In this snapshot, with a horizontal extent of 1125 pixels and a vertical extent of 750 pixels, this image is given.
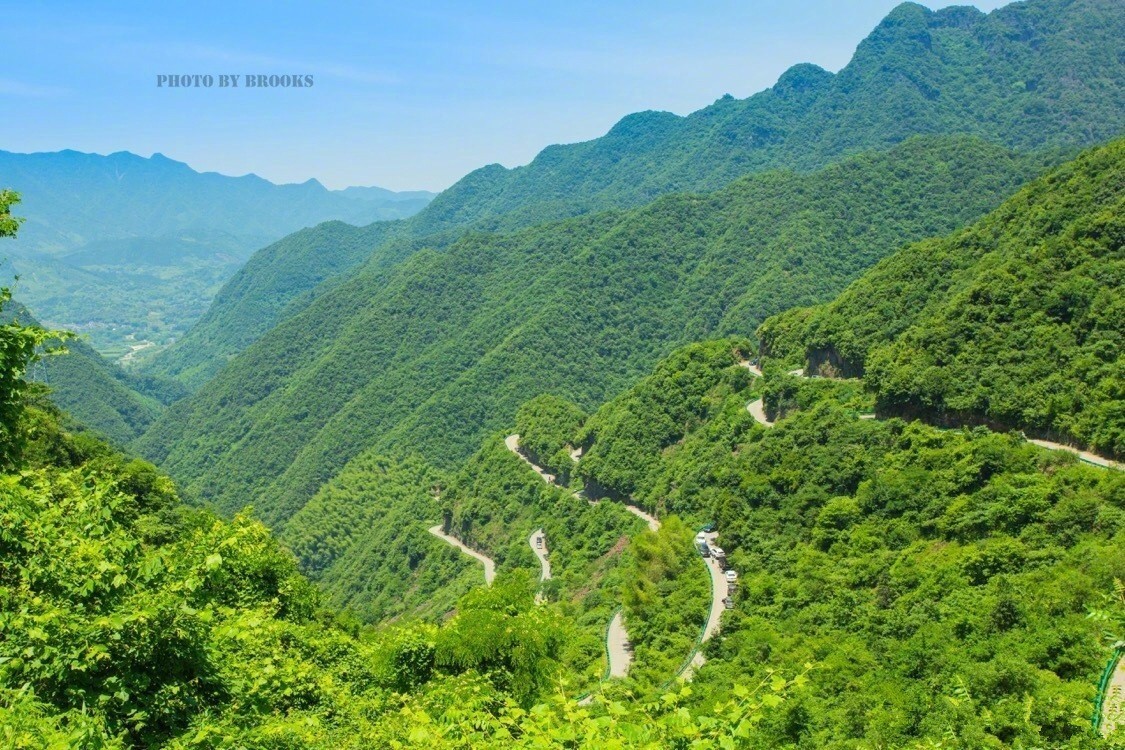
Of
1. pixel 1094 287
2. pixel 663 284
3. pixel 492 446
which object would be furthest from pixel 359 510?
pixel 1094 287

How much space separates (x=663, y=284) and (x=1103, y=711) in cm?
11735

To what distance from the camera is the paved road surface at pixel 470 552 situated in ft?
209

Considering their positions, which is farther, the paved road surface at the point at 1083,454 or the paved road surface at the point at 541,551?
the paved road surface at the point at 541,551

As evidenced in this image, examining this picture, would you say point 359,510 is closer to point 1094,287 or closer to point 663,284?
point 663,284

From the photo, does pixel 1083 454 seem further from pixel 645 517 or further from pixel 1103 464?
pixel 645 517

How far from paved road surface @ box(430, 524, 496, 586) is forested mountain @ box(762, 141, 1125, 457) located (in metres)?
29.4

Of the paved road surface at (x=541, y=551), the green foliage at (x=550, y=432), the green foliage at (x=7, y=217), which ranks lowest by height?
the paved road surface at (x=541, y=551)

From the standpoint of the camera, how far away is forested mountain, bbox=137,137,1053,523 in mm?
112500

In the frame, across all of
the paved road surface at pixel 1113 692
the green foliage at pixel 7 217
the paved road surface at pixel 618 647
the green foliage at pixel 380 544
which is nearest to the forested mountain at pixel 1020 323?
the paved road surface at pixel 1113 692

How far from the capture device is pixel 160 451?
157m

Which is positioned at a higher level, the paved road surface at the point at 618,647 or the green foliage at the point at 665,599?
the green foliage at the point at 665,599

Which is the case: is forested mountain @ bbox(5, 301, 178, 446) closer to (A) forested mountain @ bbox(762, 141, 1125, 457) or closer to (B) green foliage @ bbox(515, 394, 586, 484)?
(B) green foliage @ bbox(515, 394, 586, 484)

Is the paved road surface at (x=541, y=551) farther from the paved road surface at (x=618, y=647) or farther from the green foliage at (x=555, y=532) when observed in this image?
the paved road surface at (x=618, y=647)

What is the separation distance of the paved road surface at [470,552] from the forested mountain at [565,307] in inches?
1009
